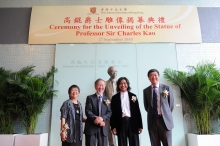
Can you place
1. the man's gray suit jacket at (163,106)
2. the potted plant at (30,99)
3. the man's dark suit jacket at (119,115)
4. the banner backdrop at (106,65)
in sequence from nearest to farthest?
the man's dark suit jacket at (119,115) → the man's gray suit jacket at (163,106) → the potted plant at (30,99) → the banner backdrop at (106,65)

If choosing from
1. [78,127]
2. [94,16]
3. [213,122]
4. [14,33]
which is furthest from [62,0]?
[213,122]

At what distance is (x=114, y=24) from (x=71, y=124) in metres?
2.34

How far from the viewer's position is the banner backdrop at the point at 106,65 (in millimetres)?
3674

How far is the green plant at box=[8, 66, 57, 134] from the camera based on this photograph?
10.9 ft

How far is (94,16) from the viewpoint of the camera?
13.6ft

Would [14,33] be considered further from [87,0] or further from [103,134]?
[103,134]

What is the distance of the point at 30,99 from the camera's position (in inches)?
131

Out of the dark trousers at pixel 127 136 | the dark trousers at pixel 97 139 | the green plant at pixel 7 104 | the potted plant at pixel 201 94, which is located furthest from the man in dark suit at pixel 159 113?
the green plant at pixel 7 104

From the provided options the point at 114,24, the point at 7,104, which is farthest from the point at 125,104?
the point at 7,104

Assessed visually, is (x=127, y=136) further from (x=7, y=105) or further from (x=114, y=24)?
(x=114, y=24)

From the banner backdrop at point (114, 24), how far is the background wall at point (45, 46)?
0.52 feet

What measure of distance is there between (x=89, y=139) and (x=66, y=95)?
3.85 ft

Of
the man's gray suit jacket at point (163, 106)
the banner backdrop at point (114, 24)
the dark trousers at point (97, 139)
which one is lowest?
the dark trousers at point (97, 139)

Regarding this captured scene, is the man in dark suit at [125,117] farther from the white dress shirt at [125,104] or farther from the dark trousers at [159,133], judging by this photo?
the dark trousers at [159,133]
